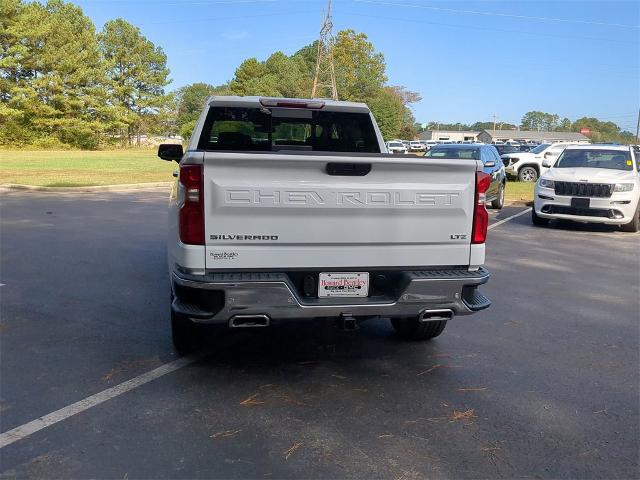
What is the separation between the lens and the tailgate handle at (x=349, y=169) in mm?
3789

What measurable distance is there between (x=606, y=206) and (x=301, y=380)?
9.78 metres

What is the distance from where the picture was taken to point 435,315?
409cm

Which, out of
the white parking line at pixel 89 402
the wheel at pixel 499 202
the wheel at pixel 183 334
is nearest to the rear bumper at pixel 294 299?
the wheel at pixel 183 334

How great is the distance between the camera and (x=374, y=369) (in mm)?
4562

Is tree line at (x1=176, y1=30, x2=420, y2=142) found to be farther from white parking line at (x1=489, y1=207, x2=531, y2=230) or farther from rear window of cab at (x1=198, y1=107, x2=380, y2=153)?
rear window of cab at (x1=198, y1=107, x2=380, y2=153)

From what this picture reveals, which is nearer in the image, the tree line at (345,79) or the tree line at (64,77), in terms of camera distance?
the tree line at (64,77)

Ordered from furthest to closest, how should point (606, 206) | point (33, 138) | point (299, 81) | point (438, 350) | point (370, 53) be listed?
point (370, 53) → point (299, 81) → point (33, 138) → point (606, 206) → point (438, 350)

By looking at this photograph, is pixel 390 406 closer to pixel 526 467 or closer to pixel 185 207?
pixel 526 467

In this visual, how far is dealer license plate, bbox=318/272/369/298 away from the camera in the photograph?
12.9 feet

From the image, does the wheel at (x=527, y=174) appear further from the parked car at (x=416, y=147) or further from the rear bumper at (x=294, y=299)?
the parked car at (x=416, y=147)

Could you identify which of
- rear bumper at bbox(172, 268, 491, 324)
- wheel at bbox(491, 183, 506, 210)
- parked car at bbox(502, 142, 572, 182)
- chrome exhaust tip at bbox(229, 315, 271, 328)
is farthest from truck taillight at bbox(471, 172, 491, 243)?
parked car at bbox(502, 142, 572, 182)

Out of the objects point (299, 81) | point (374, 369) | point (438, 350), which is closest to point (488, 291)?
point (438, 350)

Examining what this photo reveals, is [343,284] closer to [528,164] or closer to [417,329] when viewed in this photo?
[417,329]

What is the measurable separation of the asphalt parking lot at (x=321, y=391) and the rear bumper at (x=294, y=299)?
0.60 meters
